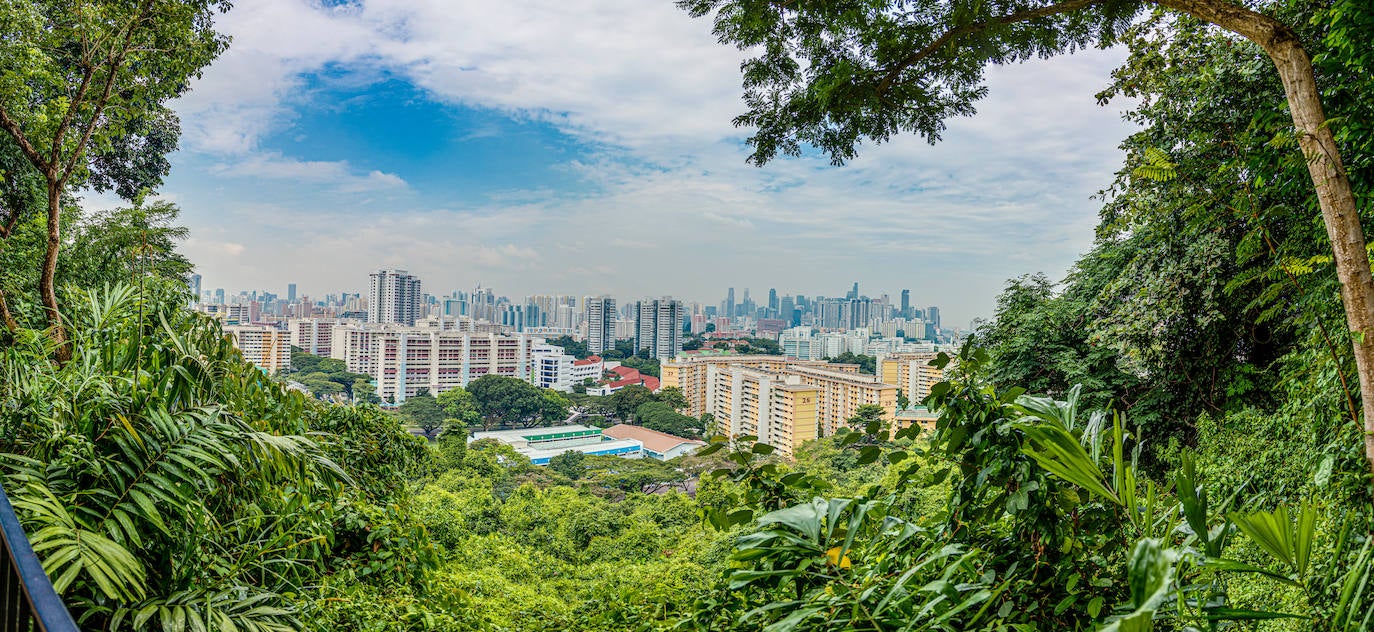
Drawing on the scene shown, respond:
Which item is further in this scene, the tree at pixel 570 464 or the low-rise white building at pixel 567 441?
the low-rise white building at pixel 567 441

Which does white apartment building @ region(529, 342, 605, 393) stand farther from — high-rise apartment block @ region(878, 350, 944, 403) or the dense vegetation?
the dense vegetation

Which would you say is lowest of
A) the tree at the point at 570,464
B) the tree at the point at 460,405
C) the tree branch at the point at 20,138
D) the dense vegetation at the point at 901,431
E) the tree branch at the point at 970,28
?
the tree at the point at 570,464

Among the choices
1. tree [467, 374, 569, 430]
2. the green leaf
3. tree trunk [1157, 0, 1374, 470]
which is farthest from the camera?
tree [467, 374, 569, 430]

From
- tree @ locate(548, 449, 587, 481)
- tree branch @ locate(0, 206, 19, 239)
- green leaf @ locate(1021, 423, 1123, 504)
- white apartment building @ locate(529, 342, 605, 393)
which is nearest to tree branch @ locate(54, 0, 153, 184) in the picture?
tree branch @ locate(0, 206, 19, 239)

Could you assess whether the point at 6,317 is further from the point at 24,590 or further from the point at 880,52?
the point at 880,52

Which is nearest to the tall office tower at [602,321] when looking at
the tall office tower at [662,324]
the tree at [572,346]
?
the tree at [572,346]

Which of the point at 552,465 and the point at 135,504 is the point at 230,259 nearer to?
the point at 552,465

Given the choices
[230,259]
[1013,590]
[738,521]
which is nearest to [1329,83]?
[1013,590]

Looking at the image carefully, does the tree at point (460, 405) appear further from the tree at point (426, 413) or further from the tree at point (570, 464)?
the tree at point (570, 464)
